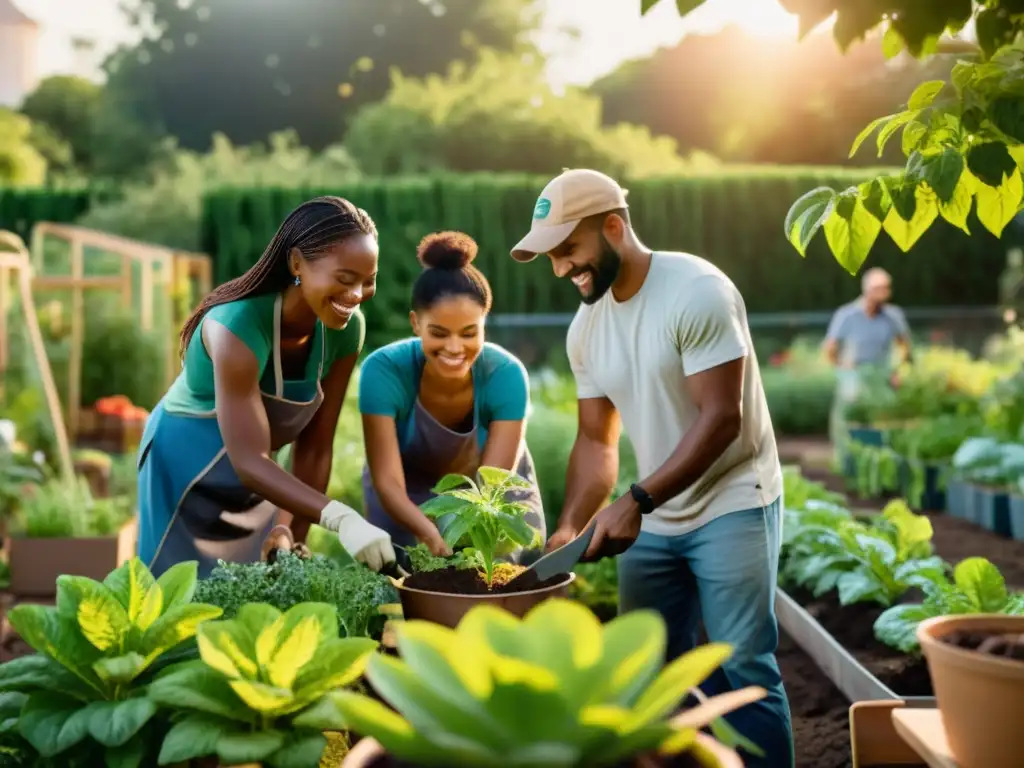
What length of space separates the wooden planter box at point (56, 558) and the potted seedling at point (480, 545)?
3714mm

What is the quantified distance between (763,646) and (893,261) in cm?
1368

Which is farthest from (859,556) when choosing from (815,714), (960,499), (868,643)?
(960,499)

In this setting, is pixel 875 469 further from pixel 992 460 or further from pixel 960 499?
pixel 992 460

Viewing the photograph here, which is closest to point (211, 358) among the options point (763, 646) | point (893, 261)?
point (763, 646)

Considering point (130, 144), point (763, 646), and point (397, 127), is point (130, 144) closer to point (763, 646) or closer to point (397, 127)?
point (397, 127)

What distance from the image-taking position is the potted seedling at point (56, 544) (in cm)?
518

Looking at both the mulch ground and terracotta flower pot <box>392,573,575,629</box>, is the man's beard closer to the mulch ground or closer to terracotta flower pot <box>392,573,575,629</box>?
terracotta flower pot <box>392,573,575,629</box>

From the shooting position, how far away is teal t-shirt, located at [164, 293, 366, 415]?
2.30 m

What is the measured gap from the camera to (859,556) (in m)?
4.00

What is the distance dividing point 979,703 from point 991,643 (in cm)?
8

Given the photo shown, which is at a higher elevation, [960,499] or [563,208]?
[563,208]

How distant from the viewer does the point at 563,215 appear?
2244 mm

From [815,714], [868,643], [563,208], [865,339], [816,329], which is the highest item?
[563,208]

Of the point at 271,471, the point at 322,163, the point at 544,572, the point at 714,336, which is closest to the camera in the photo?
the point at 544,572
